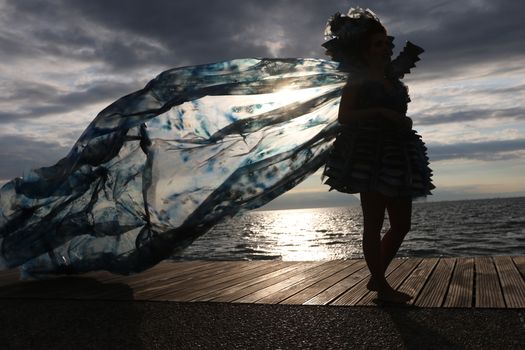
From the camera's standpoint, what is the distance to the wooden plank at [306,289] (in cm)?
381

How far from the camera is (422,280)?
4.32 meters

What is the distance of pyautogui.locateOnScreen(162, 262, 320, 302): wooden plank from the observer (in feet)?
13.6

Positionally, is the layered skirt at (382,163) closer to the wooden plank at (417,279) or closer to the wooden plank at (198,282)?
the wooden plank at (417,279)

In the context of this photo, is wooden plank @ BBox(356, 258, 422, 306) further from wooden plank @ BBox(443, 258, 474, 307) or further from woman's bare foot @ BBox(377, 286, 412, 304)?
wooden plank @ BBox(443, 258, 474, 307)

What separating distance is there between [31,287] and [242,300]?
8.47 ft

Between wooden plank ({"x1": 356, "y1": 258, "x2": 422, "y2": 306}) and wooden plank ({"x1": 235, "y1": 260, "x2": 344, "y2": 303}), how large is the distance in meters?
0.71

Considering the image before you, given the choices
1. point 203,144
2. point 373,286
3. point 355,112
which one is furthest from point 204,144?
point 373,286

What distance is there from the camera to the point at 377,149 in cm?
364

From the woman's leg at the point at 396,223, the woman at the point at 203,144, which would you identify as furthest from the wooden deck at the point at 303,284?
the woman at the point at 203,144

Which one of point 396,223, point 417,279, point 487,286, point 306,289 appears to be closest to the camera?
point 396,223

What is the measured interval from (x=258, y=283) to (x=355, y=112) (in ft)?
6.36

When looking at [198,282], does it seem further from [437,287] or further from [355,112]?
[355,112]

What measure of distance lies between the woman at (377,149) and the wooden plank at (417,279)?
0.30 metres

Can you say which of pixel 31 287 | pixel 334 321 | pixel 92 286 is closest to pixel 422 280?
pixel 334 321
